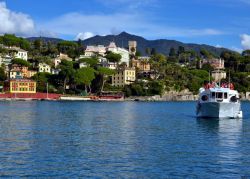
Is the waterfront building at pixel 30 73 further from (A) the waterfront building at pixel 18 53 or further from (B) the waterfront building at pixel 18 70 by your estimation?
(A) the waterfront building at pixel 18 53

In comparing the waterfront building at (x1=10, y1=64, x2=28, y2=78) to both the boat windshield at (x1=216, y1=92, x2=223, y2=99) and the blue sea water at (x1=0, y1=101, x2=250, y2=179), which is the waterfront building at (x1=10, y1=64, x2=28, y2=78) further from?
the blue sea water at (x1=0, y1=101, x2=250, y2=179)

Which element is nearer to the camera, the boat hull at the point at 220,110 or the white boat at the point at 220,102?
the white boat at the point at 220,102

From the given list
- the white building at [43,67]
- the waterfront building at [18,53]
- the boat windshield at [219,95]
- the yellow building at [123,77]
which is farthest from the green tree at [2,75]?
the boat windshield at [219,95]

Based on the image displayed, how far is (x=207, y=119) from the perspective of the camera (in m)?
70.3

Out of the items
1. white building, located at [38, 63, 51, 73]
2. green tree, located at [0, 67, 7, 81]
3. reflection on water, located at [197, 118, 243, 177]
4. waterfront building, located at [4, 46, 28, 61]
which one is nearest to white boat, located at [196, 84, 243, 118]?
reflection on water, located at [197, 118, 243, 177]

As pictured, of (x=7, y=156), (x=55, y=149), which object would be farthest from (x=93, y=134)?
(x=7, y=156)

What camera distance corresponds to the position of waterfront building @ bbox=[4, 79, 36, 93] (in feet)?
538

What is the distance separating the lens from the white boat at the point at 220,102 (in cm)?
6888

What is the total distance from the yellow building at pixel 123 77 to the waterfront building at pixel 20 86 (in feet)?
126

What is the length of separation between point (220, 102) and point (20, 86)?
106497 mm

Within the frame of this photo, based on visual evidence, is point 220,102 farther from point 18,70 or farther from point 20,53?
point 20,53

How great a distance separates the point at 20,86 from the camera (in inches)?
6481

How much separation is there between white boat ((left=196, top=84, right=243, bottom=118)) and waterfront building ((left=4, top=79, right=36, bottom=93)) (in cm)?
10178

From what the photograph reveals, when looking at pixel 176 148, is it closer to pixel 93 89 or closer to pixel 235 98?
pixel 235 98
